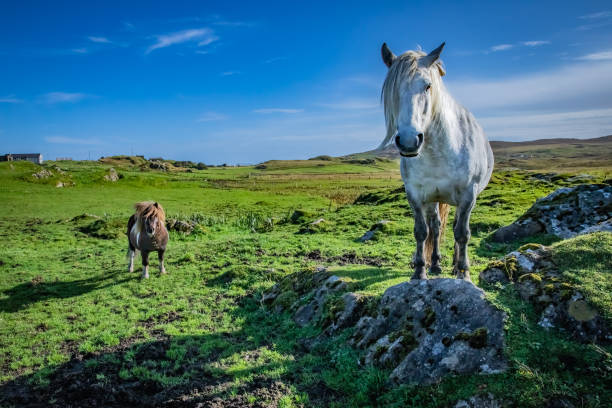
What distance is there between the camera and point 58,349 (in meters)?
7.59

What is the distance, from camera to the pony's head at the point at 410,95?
469 centimetres

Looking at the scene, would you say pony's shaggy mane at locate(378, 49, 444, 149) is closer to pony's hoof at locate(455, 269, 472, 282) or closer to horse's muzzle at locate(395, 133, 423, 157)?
horse's muzzle at locate(395, 133, 423, 157)

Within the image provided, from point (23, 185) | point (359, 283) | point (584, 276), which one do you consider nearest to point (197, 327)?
point (359, 283)

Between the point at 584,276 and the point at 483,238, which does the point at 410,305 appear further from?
the point at 483,238

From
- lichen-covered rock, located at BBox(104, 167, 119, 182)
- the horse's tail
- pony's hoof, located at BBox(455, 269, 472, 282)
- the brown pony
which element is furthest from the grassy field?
lichen-covered rock, located at BBox(104, 167, 119, 182)

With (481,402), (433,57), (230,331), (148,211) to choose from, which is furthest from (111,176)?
(481,402)

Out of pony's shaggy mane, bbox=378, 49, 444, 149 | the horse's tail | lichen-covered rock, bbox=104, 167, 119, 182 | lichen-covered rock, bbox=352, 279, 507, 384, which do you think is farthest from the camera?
lichen-covered rock, bbox=104, 167, 119, 182

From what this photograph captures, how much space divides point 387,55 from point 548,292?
4240mm

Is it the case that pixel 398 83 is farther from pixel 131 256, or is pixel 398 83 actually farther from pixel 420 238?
pixel 131 256

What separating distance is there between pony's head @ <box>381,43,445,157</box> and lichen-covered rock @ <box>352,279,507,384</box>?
94.3 inches

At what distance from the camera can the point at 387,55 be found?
221 inches

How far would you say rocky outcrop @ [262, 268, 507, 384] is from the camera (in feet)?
15.1

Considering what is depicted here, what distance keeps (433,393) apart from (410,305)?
1616 mm

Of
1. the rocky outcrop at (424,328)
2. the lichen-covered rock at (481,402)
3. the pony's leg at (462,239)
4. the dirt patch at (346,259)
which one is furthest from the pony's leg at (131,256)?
the lichen-covered rock at (481,402)
